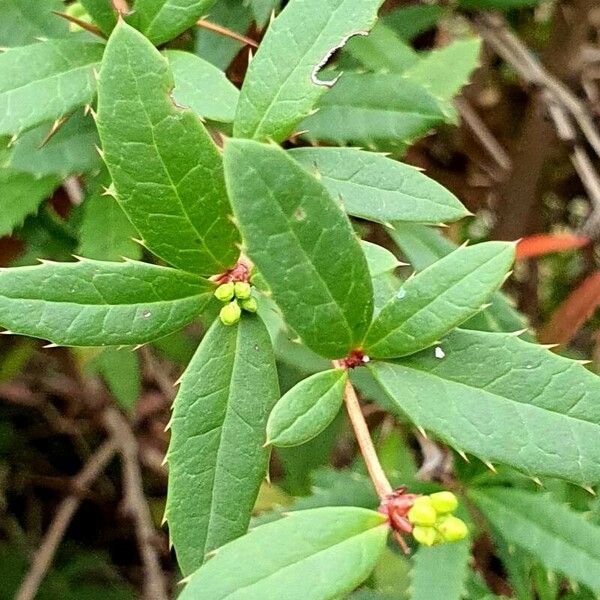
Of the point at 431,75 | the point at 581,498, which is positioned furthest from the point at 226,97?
the point at 581,498

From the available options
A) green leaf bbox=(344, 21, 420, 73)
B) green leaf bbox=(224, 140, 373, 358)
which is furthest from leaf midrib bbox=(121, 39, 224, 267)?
green leaf bbox=(344, 21, 420, 73)

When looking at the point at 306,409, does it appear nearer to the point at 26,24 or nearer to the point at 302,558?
the point at 302,558

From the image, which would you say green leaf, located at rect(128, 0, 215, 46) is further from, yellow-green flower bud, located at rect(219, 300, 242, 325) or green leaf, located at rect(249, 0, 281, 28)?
yellow-green flower bud, located at rect(219, 300, 242, 325)

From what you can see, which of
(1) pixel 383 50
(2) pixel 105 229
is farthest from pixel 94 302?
(1) pixel 383 50

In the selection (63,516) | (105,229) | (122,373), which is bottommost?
(63,516)

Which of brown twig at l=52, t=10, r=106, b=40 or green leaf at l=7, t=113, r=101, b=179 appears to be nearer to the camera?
brown twig at l=52, t=10, r=106, b=40

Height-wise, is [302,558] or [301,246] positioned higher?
[301,246]

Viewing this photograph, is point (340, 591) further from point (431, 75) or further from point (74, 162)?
point (431, 75)
